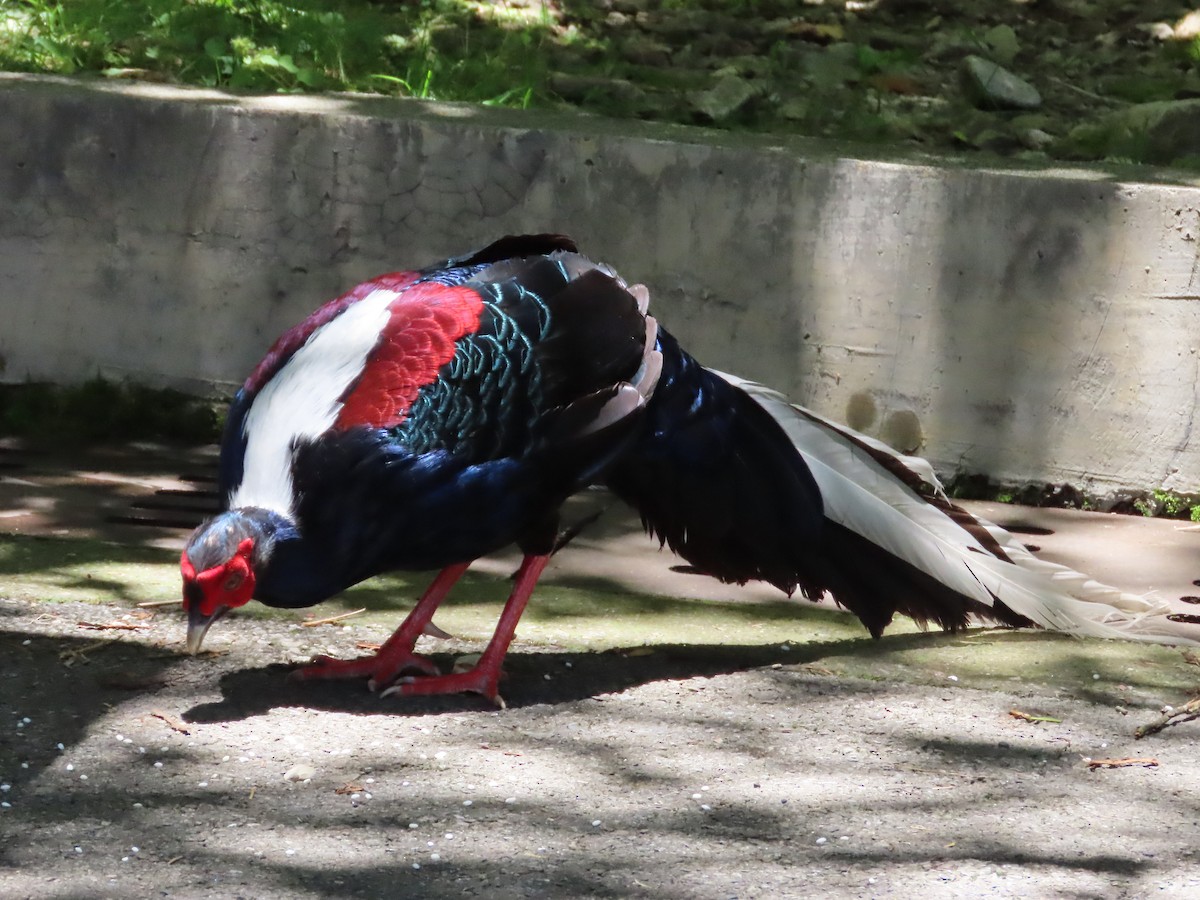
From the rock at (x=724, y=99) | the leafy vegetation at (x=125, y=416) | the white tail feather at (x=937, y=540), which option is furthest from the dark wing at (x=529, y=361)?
the rock at (x=724, y=99)

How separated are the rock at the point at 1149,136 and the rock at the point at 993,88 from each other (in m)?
0.54

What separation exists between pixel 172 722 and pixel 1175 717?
223cm

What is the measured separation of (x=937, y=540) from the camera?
157 inches

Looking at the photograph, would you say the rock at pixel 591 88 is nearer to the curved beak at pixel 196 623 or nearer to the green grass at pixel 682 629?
the green grass at pixel 682 629

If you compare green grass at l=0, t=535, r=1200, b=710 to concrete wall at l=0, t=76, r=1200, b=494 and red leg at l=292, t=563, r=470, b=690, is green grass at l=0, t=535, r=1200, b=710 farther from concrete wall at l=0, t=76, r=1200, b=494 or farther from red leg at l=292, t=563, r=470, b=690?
concrete wall at l=0, t=76, r=1200, b=494

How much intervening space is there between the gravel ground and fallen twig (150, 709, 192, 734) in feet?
0.04

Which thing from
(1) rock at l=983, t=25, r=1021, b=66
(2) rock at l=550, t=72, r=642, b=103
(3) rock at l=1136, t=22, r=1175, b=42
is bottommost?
(2) rock at l=550, t=72, r=642, b=103

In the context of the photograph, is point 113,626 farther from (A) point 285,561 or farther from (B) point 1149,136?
(B) point 1149,136

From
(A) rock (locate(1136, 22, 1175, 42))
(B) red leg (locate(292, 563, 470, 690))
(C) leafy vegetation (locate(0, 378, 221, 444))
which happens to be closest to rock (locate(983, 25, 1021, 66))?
(A) rock (locate(1136, 22, 1175, 42))

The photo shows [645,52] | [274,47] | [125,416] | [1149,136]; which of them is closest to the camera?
[125,416]

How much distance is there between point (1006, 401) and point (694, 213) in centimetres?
122

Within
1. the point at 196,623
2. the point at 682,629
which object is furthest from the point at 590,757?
the point at 682,629

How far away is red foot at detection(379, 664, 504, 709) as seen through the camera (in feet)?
12.0

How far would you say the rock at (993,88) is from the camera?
22.0ft
